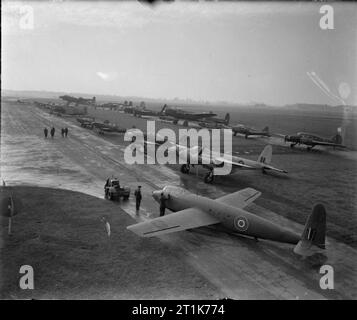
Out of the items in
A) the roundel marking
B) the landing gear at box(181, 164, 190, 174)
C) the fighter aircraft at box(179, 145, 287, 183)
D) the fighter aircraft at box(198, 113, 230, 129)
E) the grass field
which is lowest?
the grass field

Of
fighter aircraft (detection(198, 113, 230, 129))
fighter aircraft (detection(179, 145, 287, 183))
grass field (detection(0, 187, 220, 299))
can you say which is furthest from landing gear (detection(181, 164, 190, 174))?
fighter aircraft (detection(198, 113, 230, 129))

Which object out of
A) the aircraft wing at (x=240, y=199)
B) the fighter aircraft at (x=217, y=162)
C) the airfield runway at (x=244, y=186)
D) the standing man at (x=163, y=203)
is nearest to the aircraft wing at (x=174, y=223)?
→ the airfield runway at (x=244, y=186)

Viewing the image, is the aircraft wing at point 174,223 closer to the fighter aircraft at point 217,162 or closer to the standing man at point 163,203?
the standing man at point 163,203

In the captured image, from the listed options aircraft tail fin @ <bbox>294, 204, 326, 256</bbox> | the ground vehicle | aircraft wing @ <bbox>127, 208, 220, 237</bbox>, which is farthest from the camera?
the ground vehicle

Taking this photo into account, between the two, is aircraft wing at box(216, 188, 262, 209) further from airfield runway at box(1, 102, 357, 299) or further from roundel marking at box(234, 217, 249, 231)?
roundel marking at box(234, 217, 249, 231)

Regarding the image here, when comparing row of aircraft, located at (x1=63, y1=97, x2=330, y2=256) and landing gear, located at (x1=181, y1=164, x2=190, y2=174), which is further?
landing gear, located at (x1=181, y1=164, x2=190, y2=174)

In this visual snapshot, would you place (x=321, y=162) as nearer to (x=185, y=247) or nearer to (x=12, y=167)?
(x=185, y=247)

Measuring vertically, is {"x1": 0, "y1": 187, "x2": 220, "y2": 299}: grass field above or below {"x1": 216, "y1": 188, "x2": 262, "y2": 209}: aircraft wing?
below
